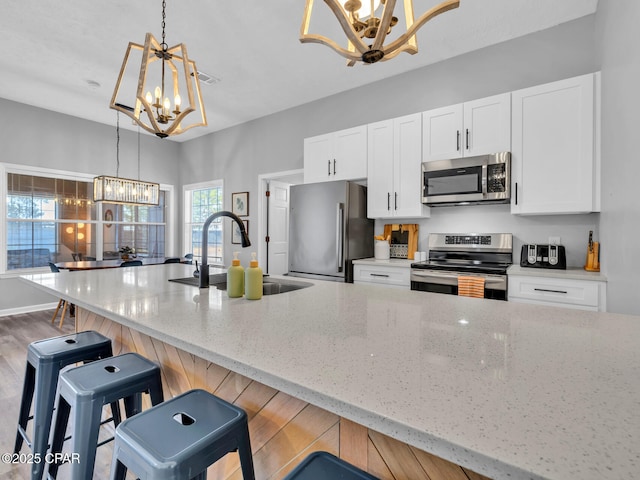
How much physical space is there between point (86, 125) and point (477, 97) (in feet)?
18.9

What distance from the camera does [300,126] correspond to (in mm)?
4668

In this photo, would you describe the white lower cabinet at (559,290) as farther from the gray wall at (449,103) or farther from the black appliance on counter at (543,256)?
the black appliance on counter at (543,256)

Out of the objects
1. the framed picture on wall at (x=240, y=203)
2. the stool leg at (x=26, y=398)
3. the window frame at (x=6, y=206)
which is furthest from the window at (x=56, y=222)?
the stool leg at (x=26, y=398)

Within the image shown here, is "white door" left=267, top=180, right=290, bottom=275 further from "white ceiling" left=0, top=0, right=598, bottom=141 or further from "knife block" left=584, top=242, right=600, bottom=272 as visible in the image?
"knife block" left=584, top=242, right=600, bottom=272

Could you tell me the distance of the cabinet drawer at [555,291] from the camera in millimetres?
2242

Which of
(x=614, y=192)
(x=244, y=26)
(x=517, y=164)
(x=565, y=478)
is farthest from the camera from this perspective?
(x=244, y=26)

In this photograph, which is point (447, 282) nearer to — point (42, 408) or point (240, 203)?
point (42, 408)

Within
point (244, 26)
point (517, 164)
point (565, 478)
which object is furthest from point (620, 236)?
point (244, 26)

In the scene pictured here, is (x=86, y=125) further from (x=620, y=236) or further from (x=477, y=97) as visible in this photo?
(x=620, y=236)

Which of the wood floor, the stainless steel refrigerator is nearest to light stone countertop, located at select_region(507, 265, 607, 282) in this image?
the stainless steel refrigerator

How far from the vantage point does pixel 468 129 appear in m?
2.97

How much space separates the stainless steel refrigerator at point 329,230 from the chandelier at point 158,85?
1.45m

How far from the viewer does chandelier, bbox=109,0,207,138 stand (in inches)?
78.7

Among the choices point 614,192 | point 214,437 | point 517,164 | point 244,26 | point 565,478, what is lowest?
point 214,437
